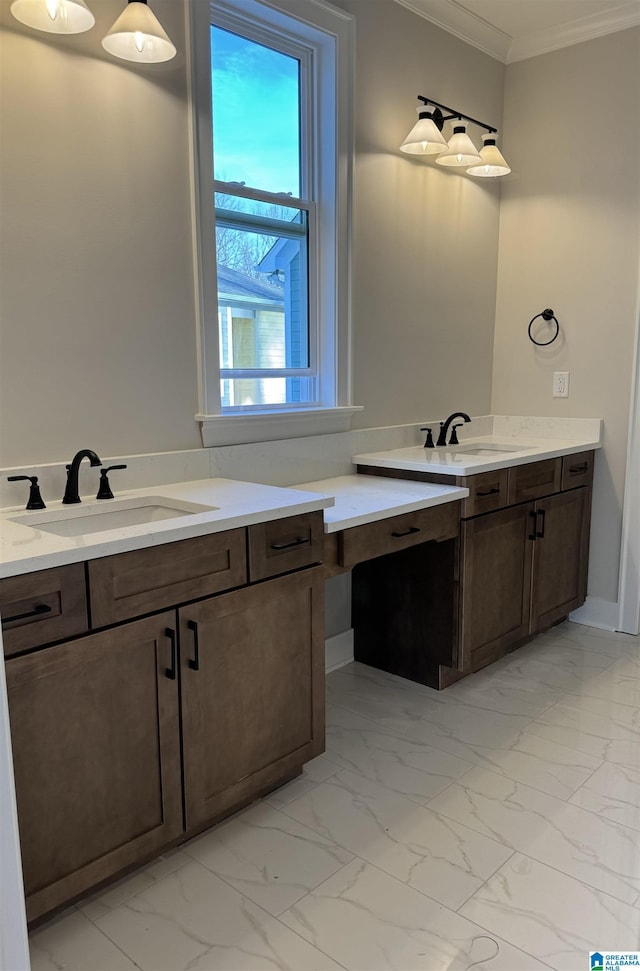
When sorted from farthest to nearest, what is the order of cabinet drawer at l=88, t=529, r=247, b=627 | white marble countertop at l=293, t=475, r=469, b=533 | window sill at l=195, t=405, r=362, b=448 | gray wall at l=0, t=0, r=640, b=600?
window sill at l=195, t=405, r=362, b=448, white marble countertop at l=293, t=475, r=469, b=533, gray wall at l=0, t=0, r=640, b=600, cabinet drawer at l=88, t=529, r=247, b=627

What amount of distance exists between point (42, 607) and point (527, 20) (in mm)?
3298

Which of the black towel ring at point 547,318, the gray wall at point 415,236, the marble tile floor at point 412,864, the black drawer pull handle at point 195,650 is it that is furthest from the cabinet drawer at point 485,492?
the black drawer pull handle at point 195,650

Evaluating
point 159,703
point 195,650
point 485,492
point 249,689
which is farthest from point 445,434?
point 159,703

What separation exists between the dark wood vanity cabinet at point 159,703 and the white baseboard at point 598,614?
1.96 meters

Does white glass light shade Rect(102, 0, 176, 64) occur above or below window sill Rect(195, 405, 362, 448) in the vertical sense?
above

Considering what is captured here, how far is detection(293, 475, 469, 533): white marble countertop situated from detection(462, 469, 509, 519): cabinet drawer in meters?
0.05

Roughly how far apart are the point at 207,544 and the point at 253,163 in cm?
154

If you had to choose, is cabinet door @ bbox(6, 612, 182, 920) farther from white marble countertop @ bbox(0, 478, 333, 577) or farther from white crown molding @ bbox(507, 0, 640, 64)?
white crown molding @ bbox(507, 0, 640, 64)

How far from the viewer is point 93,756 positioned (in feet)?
5.28

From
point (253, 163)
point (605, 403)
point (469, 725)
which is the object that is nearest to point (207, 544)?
point (469, 725)

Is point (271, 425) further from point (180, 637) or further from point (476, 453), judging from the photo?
point (476, 453)

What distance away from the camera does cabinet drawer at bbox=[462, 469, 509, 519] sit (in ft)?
8.89

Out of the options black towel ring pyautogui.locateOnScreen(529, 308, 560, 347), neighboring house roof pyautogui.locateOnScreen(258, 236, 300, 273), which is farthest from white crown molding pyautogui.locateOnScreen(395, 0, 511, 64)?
black towel ring pyautogui.locateOnScreen(529, 308, 560, 347)

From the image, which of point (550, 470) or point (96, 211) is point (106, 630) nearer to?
point (96, 211)
